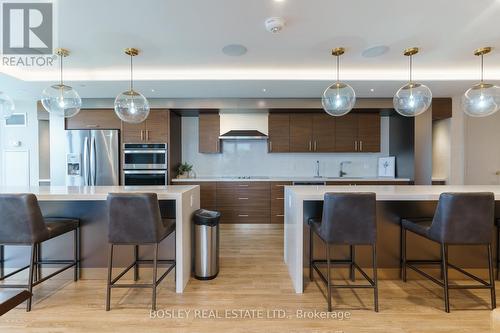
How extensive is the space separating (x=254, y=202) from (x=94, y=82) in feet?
10.7

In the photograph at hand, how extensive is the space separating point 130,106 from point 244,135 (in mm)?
2332

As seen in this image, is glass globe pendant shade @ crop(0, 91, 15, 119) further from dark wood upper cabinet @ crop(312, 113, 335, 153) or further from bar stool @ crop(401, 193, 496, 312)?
bar stool @ crop(401, 193, 496, 312)

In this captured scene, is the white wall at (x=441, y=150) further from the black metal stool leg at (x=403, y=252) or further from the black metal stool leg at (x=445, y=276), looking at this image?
the black metal stool leg at (x=445, y=276)

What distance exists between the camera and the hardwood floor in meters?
1.87

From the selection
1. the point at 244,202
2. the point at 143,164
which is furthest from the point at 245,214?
the point at 143,164

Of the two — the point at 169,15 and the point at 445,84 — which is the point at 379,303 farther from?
the point at 445,84

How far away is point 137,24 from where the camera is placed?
248 cm

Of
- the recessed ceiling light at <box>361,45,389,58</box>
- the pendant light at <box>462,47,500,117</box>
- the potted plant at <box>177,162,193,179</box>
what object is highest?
the recessed ceiling light at <box>361,45,389,58</box>

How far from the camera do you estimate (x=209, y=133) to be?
4.97 m

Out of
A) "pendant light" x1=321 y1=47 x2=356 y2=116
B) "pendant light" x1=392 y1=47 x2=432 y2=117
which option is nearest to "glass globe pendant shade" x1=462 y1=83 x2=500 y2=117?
"pendant light" x1=392 y1=47 x2=432 y2=117

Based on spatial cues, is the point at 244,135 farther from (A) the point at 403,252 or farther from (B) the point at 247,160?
(A) the point at 403,252

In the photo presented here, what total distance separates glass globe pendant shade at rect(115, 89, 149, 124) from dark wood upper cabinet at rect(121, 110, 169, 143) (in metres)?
1.67

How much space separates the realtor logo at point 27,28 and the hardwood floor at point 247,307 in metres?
2.57

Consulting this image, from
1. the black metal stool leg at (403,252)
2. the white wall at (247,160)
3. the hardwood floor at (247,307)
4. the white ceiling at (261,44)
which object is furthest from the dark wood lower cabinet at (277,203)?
the black metal stool leg at (403,252)
